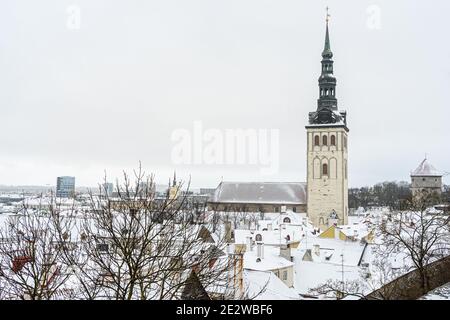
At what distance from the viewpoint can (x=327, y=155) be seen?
32656 millimetres

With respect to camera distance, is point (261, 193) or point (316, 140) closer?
point (316, 140)

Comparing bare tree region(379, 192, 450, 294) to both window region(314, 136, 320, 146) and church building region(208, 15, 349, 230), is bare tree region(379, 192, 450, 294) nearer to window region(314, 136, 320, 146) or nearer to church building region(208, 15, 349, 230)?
church building region(208, 15, 349, 230)

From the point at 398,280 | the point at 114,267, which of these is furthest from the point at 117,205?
A: the point at 398,280

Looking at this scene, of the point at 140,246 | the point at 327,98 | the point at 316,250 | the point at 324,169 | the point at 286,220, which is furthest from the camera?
the point at 324,169

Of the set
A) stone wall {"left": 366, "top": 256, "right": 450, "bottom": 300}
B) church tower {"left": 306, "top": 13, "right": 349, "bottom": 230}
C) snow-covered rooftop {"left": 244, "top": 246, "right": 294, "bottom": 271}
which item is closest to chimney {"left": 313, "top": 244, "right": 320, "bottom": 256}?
snow-covered rooftop {"left": 244, "top": 246, "right": 294, "bottom": 271}

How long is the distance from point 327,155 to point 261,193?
26.3 feet

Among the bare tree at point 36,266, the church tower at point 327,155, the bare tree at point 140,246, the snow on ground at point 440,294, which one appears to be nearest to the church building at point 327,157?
the church tower at point 327,155

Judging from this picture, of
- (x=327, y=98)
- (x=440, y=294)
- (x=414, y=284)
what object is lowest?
(x=414, y=284)

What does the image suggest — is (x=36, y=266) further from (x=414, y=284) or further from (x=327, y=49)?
(x=327, y=49)

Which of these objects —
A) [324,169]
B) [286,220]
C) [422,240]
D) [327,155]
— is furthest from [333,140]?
[422,240]

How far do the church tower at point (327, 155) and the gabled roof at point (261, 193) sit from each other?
144 inches

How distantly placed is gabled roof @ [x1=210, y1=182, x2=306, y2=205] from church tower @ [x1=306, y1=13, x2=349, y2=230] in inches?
144

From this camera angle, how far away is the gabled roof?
3700 cm
